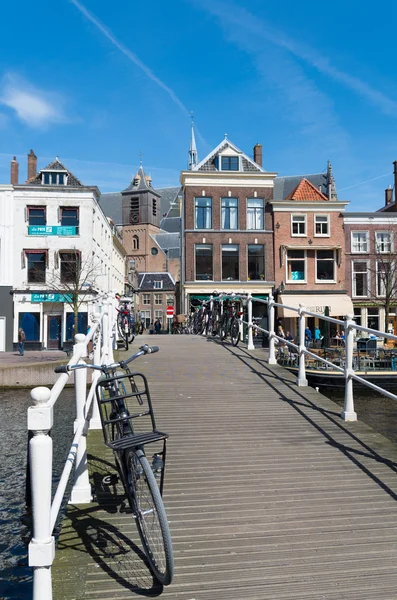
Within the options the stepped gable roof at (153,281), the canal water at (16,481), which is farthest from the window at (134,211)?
the canal water at (16,481)

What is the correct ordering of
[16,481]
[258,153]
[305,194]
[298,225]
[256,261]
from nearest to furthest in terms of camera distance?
[16,481] < [256,261] < [298,225] < [305,194] < [258,153]

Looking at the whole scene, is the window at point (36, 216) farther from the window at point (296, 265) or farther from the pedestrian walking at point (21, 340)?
the window at point (296, 265)

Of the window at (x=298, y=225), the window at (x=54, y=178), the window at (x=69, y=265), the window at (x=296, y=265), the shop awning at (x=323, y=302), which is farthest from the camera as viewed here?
the window at (x=54, y=178)

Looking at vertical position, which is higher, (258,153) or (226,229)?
(258,153)

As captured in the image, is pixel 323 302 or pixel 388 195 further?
pixel 388 195

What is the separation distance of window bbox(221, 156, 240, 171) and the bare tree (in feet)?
32.4

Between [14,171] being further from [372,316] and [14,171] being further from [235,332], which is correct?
[235,332]

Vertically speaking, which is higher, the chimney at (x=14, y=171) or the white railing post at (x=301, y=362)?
the chimney at (x=14, y=171)

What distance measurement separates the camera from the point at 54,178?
1313 inches

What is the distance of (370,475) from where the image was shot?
437 centimetres

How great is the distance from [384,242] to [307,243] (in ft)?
16.4

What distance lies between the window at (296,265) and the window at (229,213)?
390 cm

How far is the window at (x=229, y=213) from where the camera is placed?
3231cm

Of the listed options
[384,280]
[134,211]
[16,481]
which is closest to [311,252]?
[384,280]
